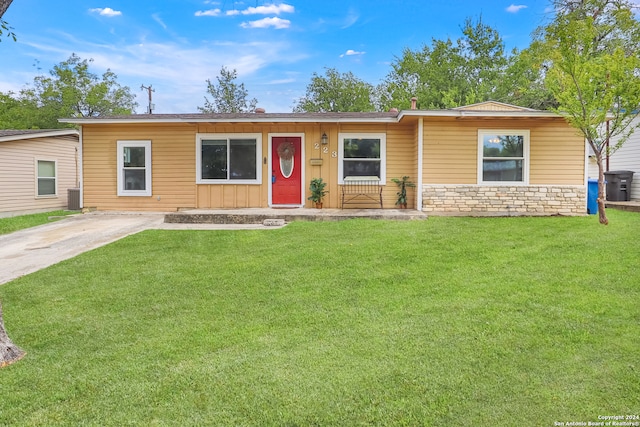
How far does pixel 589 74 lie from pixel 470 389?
705 centimetres

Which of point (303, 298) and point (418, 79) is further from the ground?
point (418, 79)

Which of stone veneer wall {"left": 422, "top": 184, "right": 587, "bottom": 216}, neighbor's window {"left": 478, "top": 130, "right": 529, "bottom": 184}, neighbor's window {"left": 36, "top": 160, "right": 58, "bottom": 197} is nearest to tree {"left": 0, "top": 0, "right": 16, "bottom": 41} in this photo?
stone veneer wall {"left": 422, "top": 184, "right": 587, "bottom": 216}

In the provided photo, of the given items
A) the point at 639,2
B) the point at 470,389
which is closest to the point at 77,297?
the point at 470,389

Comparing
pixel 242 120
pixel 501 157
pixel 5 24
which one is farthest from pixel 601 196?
pixel 5 24

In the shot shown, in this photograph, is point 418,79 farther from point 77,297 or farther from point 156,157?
point 77,297

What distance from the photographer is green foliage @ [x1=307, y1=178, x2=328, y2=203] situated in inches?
385

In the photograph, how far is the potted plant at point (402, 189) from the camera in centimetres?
987

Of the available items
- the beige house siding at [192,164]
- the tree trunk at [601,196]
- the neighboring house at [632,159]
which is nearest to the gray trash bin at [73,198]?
the beige house siding at [192,164]

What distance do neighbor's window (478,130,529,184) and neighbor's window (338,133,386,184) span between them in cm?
239

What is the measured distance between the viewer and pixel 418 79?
3005cm

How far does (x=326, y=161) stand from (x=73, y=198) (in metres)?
8.24

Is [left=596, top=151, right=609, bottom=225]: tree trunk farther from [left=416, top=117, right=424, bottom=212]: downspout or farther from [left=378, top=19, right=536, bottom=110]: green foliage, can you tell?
[left=378, top=19, right=536, bottom=110]: green foliage

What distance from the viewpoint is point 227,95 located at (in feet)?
106

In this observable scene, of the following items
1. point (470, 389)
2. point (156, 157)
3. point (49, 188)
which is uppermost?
point (156, 157)
